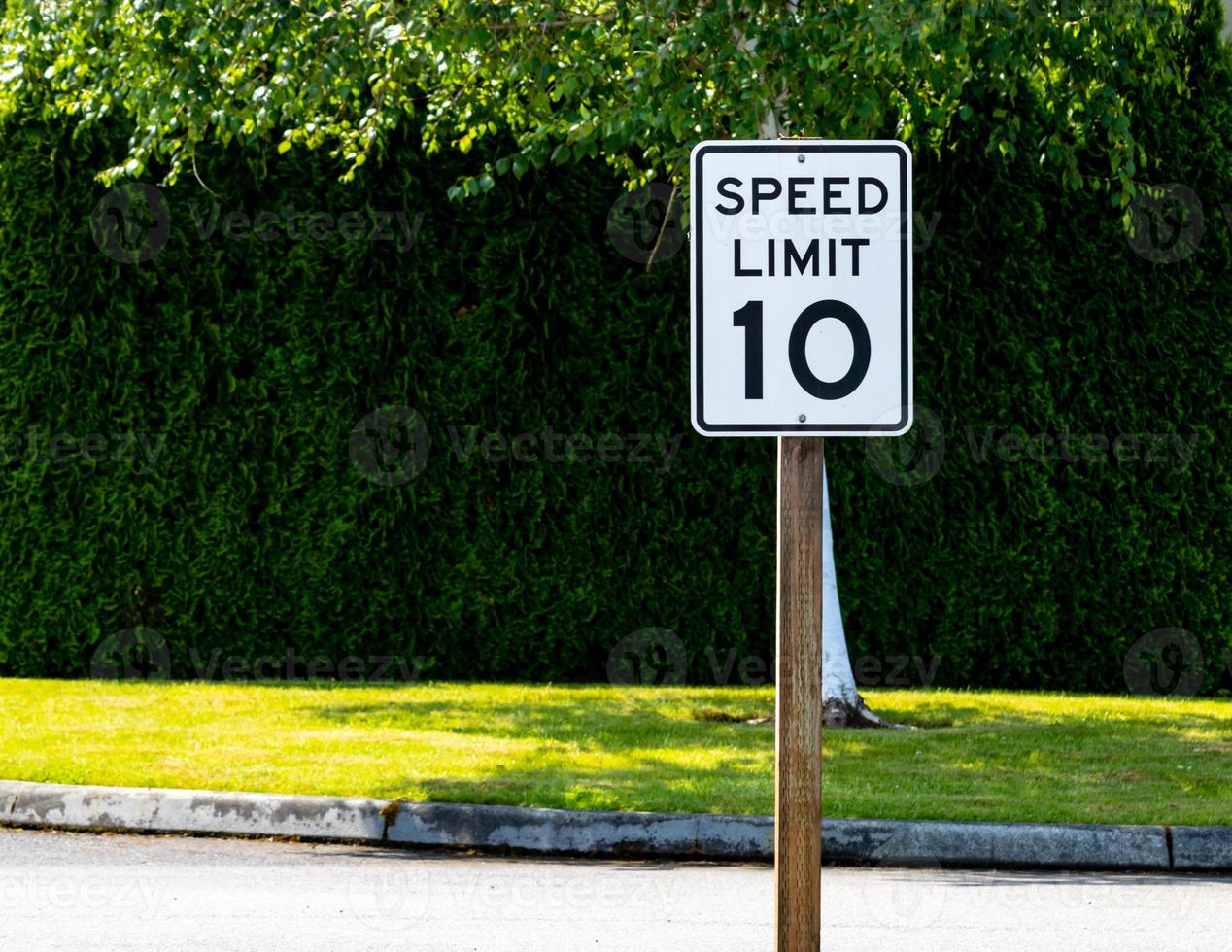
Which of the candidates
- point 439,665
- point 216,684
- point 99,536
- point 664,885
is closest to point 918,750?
point 664,885

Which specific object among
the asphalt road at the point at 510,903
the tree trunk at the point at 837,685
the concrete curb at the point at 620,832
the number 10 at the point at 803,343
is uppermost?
the number 10 at the point at 803,343

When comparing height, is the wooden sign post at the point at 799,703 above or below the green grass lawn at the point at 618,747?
above

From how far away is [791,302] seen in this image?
144 inches

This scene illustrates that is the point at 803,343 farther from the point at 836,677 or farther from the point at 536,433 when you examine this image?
the point at 536,433

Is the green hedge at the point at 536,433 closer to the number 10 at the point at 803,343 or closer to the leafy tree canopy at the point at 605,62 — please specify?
the leafy tree canopy at the point at 605,62

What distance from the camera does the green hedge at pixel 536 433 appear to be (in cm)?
1077

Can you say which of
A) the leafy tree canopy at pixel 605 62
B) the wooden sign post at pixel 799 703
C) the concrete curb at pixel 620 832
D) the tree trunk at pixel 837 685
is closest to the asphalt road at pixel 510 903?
the concrete curb at pixel 620 832

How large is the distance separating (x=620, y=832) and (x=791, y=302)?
358 cm

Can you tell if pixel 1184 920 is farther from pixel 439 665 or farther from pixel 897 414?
pixel 439 665

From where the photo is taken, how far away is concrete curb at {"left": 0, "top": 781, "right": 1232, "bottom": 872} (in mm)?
6582

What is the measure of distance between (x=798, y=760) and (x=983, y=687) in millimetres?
7572

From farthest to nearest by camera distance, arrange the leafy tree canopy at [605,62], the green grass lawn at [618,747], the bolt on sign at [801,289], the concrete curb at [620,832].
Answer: the leafy tree canopy at [605,62]
the green grass lawn at [618,747]
the concrete curb at [620,832]
the bolt on sign at [801,289]

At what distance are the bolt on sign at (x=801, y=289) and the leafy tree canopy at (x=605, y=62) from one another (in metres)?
3.74

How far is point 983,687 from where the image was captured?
11.0 m
